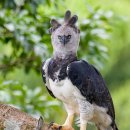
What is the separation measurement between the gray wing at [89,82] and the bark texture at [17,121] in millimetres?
347

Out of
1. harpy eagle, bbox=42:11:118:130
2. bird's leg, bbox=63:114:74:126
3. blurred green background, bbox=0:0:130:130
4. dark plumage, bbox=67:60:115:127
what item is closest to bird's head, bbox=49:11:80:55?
harpy eagle, bbox=42:11:118:130

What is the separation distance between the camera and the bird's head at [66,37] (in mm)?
4254

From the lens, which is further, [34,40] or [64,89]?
[34,40]

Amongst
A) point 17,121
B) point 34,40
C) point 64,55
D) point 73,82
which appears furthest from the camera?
point 34,40

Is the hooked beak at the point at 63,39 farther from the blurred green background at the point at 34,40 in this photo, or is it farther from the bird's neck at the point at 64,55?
the blurred green background at the point at 34,40

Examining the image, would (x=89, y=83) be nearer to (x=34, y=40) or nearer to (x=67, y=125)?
(x=67, y=125)

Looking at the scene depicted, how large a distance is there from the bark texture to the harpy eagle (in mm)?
138

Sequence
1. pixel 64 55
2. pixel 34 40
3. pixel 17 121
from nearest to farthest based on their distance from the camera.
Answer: pixel 17 121 < pixel 64 55 < pixel 34 40

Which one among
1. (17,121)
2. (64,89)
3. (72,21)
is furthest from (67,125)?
(72,21)

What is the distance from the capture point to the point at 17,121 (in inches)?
158

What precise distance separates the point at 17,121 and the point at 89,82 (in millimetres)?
538

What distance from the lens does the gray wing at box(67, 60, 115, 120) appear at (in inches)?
163

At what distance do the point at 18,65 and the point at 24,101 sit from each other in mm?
388

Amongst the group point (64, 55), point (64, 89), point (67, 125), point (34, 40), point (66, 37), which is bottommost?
point (67, 125)
